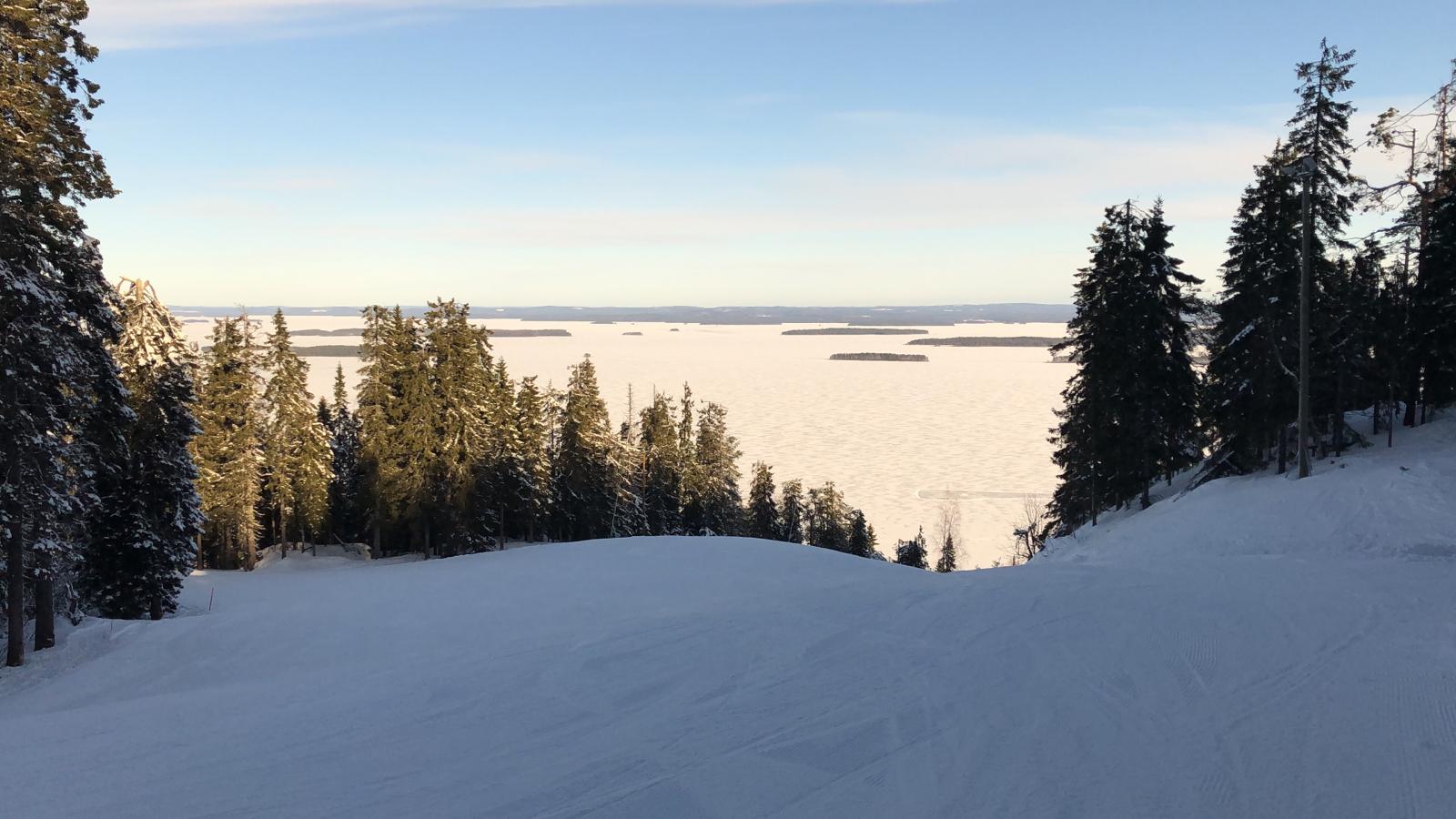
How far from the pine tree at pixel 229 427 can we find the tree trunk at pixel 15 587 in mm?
22309

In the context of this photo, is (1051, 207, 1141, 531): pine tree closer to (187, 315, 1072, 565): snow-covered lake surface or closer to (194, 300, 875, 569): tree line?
(194, 300, 875, 569): tree line

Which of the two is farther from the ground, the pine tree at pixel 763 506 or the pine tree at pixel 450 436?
the pine tree at pixel 450 436

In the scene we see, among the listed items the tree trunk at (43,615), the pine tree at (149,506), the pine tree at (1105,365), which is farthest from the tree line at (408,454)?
the pine tree at (1105,365)

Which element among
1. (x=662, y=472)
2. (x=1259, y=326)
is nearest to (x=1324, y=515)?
(x=1259, y=326)

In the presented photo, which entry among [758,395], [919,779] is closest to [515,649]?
[919,779]

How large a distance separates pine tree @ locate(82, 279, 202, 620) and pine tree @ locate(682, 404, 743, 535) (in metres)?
35.9

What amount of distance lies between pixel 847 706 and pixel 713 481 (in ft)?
165

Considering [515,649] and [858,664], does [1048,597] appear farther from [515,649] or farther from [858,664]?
[515,649]

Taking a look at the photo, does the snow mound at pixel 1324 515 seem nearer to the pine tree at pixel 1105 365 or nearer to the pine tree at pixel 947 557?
the pine tree at pixel 1105 365

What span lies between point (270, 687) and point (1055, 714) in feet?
33.9

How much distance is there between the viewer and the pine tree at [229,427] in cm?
3738

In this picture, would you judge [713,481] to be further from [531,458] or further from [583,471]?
[531,458]

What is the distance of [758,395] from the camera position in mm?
142875

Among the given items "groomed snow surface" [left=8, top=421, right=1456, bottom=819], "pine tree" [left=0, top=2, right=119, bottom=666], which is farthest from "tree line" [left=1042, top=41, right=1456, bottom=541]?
"pine tree" [left=0, top=2, right=119, bottom=666]
